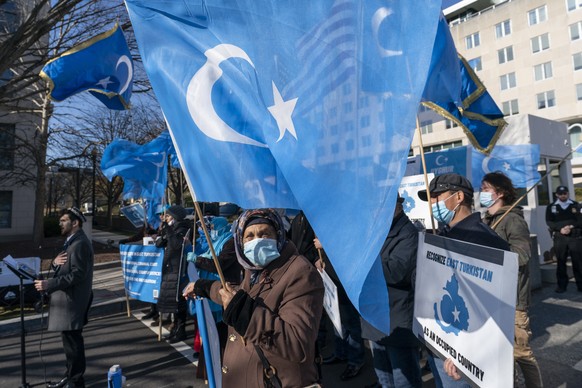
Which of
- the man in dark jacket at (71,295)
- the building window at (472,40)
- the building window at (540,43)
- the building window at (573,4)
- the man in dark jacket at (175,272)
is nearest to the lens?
the man in dark jacket at (71,295)

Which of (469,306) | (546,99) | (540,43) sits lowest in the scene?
(469,306)

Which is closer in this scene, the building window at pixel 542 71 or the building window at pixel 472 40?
the building window at pixel 542 71

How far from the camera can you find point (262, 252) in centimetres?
201

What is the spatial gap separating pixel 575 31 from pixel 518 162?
119ft

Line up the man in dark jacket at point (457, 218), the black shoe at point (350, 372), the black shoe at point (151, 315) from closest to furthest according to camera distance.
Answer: the man in dark jacket at point (457, 218)
the black shoe at point (350, 372)
the black shoe at point (151, 315)

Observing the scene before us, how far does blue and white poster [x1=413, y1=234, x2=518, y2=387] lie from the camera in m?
1.66

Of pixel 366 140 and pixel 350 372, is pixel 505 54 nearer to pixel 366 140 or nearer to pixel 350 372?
pixel 350 372

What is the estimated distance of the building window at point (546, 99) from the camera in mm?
37219

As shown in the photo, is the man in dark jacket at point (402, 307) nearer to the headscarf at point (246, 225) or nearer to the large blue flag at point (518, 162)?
the headscarf at point (246, 225)

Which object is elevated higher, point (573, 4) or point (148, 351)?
point (573, 4)

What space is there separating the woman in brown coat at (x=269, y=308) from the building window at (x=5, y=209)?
27311mm

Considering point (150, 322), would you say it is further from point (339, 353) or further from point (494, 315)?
point (494, 315)

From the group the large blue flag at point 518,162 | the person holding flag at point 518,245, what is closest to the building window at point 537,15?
the large blue flag at point 518,162

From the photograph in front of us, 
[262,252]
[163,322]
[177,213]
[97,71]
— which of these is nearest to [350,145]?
[262,252]
